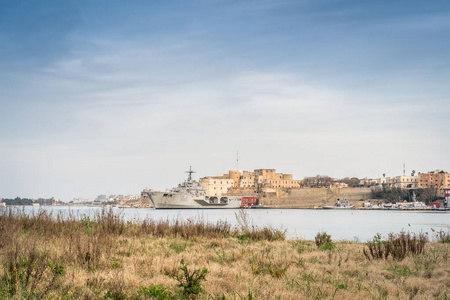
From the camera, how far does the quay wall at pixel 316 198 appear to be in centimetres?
10806

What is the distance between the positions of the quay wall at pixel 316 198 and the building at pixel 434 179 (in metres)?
22.1

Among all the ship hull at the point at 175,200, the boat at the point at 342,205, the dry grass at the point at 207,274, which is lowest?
the boat at the point at 342,205

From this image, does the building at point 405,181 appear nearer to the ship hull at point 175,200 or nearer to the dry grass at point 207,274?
the ship hull at point 175,200

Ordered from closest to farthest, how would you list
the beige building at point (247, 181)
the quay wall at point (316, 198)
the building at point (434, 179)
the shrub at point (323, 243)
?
the shrub at point (323, 243) → the quay wall at point (316, 198) → the building at point (434, 179) → the beige building at point (247, 181)

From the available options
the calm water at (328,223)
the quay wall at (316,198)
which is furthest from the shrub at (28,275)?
the quay wall at (316,198)

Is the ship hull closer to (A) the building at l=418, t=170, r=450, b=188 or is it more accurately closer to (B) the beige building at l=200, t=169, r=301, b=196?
(B) the beige building at l=200, t=169, r=301, b=196

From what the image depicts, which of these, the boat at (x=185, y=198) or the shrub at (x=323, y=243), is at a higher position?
the shrub at (x=323, y=243)

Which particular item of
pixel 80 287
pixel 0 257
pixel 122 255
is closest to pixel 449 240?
pixel 122 255

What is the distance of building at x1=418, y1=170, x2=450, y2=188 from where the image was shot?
385 feet

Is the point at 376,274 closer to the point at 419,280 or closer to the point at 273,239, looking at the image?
the point at 419,280

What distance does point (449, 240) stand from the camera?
11867 millimetres

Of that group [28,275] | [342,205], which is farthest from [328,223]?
[342,205]

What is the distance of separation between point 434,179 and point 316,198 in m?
38.1

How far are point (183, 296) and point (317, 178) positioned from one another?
138 meters
